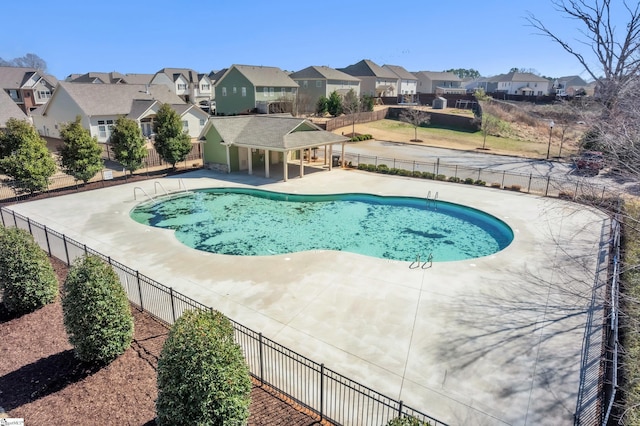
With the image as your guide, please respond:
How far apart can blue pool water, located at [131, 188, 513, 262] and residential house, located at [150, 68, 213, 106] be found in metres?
55.0

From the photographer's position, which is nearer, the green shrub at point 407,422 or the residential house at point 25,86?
the green shrub at point 407,422

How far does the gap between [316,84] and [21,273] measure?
6068 cm

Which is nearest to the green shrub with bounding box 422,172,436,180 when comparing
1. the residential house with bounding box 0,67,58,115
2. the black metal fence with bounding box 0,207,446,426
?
the black metal fence with bounding box 0,207,446,426

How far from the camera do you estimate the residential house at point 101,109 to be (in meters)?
37.4

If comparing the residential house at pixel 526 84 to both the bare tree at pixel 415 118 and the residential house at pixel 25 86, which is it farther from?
the residential house at pixel 25 86

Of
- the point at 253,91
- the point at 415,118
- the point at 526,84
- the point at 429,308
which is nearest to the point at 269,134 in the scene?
the point at 429,308

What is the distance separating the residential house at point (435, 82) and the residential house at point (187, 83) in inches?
2053

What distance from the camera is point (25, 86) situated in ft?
180

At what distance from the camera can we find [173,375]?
21.0 feet

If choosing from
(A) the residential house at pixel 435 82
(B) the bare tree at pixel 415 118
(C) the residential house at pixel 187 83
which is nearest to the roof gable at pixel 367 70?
(A) the residential house at pixel 435 82

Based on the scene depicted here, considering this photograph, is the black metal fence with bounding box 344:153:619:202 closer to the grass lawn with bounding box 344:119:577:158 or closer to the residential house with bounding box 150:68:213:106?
the grass lawn with bounding box 344:119:577:158

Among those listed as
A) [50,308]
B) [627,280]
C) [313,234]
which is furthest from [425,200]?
[50,308]

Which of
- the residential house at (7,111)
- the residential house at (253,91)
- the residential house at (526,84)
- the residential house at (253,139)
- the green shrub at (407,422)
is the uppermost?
the residential house at (526,84)

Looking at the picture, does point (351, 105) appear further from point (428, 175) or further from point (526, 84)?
point (526, 84)
